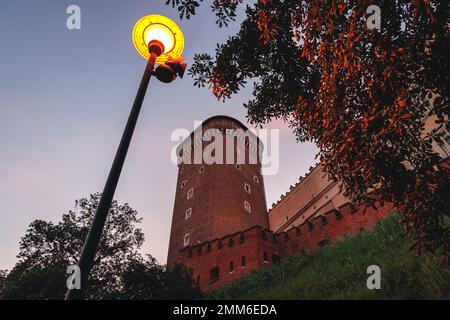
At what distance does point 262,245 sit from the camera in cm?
2088

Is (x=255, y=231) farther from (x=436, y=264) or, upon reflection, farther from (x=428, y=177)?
(x=428, y=177)

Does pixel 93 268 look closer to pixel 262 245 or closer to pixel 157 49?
pixel 262 245

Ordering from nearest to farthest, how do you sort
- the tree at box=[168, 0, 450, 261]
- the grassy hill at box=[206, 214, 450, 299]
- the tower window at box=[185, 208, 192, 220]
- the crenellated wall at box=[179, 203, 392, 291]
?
the tree at box=[168, 0, 450, 261], the grassy hill at box=[206, 214, 450, 299], the crenellated wall at box=[179, 203, 392, 291], the tower window at box=[185, 208, 192, 220]

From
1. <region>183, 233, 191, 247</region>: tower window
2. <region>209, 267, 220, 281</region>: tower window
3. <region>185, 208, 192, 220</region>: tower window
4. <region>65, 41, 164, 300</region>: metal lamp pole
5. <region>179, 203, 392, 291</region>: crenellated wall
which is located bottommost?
<region>65, 41, 164, 300</region>: metal lamp pole

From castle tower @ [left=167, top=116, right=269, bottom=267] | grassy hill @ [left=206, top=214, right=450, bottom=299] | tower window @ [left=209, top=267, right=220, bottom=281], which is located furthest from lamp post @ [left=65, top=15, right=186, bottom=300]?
castle tower @ [left=167, top=116, right=269, bottom=267]

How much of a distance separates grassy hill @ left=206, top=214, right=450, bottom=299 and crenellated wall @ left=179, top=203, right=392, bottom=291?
220cm

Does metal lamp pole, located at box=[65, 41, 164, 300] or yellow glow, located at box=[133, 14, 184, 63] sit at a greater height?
yellow glow, located at box=[133, 14, 184, 63]

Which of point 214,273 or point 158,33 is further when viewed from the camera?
point 214,273

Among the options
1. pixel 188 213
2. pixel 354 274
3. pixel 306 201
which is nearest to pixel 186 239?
pixel 188 213

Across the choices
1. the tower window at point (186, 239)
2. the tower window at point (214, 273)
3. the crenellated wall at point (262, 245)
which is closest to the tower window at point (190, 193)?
the tower window at point (186, 239)

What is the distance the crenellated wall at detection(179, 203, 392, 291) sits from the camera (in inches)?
773

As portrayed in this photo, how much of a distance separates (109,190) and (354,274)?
11308 mm

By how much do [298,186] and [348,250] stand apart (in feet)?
68.7

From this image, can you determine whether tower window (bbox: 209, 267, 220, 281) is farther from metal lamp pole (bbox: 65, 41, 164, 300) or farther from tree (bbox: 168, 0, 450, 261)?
metal lamp pole (bbox: 65, 41, 164, 300)
